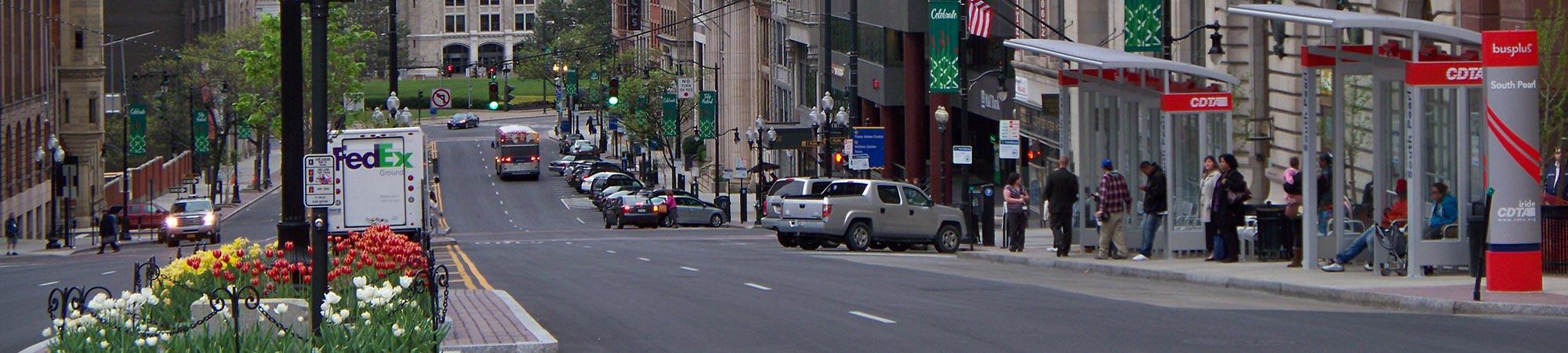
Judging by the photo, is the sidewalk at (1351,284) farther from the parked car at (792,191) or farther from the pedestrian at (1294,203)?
the parked car at (792,191)

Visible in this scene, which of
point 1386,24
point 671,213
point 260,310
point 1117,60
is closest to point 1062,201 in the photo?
point 1117,60

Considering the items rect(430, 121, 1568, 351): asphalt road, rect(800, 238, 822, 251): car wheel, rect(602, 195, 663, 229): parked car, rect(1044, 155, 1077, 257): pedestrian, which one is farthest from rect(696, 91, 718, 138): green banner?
rect(1044, 155, 1077, 257): pedestrian

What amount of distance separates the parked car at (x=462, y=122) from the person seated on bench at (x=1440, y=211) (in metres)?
133

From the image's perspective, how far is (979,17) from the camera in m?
36.6

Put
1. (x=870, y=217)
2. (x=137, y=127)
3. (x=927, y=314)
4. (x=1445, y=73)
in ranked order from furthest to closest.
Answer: (x=137, y=127)
(x=870, y=217)
(x=1445, y=73)
(x=927, y=314)

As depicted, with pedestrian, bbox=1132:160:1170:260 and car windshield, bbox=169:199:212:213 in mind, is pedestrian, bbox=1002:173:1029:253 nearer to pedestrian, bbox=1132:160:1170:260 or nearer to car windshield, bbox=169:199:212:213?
pedestrian, bbox=1132:160:1170:260

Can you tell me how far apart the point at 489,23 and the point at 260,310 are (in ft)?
618

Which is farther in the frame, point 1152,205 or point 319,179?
point 1152,205

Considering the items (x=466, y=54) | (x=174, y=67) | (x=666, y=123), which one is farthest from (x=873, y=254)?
(x=466, y=54)

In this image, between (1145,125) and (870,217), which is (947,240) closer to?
(870,217)

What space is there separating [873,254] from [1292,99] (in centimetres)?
771

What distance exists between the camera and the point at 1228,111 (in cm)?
2348

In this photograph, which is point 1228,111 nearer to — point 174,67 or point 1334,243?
point 1334,243

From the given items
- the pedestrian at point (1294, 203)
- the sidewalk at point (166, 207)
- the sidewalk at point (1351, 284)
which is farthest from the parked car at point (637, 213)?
the pedestrian at point (1294, 203)
